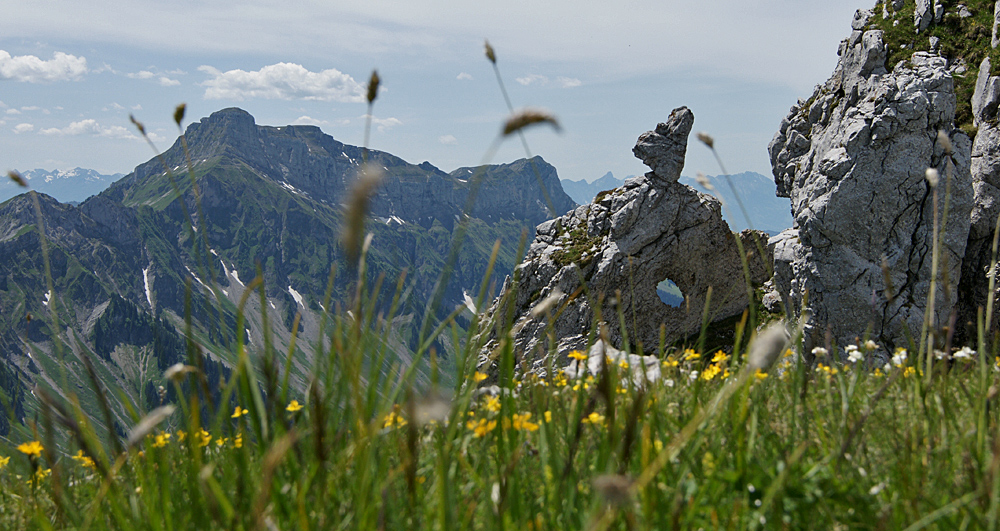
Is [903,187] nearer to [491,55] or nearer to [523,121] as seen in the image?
[491,55]

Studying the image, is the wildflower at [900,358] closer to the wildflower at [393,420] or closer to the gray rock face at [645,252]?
the wildflower at [393,420]

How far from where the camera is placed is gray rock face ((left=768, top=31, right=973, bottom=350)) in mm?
27000

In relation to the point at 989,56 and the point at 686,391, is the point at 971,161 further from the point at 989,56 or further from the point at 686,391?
the point at 686,391

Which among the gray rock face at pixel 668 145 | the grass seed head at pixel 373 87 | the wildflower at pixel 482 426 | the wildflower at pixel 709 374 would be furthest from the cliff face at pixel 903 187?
the grass seed head at pixel 373 87

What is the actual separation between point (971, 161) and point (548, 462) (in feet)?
112

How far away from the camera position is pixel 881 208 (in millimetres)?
27906

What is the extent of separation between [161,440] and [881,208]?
32.3m

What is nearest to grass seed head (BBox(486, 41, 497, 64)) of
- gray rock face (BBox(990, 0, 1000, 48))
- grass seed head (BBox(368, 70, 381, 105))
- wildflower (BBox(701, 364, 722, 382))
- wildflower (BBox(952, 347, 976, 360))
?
grass seed head (BBox(368, 70, 381, 105))

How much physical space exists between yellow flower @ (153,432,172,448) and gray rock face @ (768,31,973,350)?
27420 mm

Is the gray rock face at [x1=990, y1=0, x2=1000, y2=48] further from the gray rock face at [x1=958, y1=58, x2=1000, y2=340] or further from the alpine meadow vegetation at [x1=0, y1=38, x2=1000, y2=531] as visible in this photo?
the alpine meadow vegetation at [x1=0, y1=38, x2=1000, y2=531]

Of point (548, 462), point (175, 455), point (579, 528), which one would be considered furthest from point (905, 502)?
point (175, 455)

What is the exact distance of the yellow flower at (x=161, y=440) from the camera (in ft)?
10.0

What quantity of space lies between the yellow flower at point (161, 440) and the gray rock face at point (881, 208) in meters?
27.4

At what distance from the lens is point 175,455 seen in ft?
10.4
